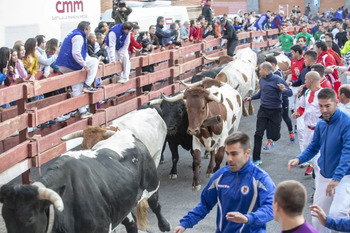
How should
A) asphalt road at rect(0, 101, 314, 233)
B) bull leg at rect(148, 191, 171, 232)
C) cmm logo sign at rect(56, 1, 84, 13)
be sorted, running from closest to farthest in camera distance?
bull leg at rect(148, 191, 171, 232), asphalt road at rect(0, 101, 314, 233), cmm logo sign at rect(56, 1, 84, 13)

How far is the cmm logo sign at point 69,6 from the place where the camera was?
15.0m

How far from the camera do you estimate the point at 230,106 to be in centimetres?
1161

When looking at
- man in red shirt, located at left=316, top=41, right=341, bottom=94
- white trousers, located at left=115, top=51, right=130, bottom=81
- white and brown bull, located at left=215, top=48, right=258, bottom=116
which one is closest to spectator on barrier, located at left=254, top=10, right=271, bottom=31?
white and brown bull, located at left=215, top=48, right=258, bottom=116

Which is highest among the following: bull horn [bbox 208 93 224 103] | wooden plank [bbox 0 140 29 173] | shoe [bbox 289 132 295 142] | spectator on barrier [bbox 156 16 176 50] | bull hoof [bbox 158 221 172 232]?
spectator on barrier [bbox 156 16 176 50]

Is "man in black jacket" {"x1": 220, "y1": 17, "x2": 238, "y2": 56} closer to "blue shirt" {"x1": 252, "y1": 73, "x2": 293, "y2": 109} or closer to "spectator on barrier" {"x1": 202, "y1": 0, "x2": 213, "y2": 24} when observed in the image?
"spectator on barrier" {"x1": 202, "y1": 0, "x2": 213, "y2": 24}

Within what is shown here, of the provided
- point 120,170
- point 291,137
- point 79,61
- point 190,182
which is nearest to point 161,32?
point 291,137

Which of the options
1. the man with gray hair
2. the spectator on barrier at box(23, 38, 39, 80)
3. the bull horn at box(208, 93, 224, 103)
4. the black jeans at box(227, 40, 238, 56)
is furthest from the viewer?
the black jeans at box(227, 40, 238, 56)

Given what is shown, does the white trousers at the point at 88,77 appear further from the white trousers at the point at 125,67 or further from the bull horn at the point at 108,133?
the bull horn at the point at 108,133

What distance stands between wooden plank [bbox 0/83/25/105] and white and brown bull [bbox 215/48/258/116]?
594 centimetres

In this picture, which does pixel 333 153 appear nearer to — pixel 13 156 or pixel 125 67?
pixel 13 156

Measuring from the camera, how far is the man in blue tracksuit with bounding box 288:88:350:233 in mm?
6848

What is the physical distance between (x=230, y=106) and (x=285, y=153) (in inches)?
64.4

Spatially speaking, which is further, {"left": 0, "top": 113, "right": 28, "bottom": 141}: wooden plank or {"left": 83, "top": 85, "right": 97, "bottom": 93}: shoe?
{"left": 83, "top": 85, "right": 97, "bottom": 93}: shoe

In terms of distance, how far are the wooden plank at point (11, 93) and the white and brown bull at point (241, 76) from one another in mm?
5943
